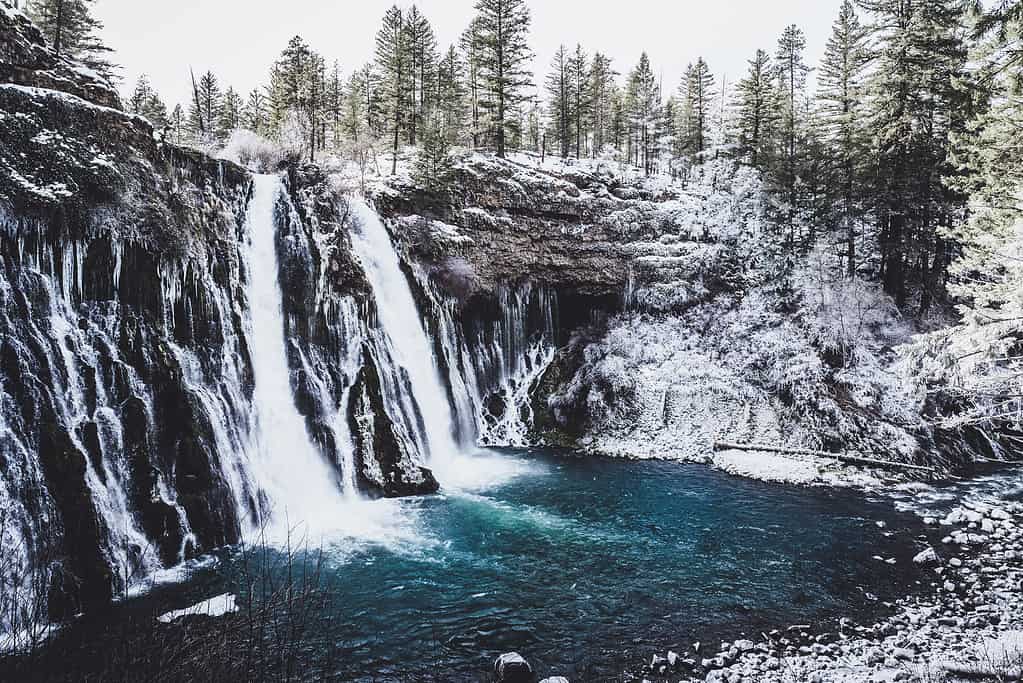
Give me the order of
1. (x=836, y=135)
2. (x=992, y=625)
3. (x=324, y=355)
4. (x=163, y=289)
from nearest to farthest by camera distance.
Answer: (x=992, y=625) < (x=163, y=289) < (x=324, y=355) < (x=836, y=135)

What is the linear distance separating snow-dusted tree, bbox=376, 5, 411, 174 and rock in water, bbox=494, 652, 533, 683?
34590mm

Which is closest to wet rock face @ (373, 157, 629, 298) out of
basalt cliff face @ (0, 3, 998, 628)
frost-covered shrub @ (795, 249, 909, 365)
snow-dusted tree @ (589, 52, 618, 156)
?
basalt cliff face @ (0, 3, 998, 628)

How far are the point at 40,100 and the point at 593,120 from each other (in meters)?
46.1

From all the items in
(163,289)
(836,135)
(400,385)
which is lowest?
(400,385)

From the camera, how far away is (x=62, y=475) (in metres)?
10.7

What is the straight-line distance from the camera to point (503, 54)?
117ft

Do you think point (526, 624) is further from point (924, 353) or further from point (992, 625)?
point (924, 353)

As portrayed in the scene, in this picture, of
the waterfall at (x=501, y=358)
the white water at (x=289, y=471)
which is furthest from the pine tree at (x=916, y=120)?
the white water at (x=289, y=471)

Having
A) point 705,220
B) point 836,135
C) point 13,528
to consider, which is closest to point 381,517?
point 13,528

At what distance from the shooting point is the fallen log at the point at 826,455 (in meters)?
17.8

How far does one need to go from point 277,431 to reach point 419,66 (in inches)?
1296

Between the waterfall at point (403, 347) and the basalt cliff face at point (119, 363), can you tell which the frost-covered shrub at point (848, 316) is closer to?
the waterfall at point (403, 347)

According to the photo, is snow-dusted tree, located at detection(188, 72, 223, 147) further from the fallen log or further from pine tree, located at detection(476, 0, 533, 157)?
the fallen log

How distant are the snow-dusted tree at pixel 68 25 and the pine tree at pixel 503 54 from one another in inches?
769
